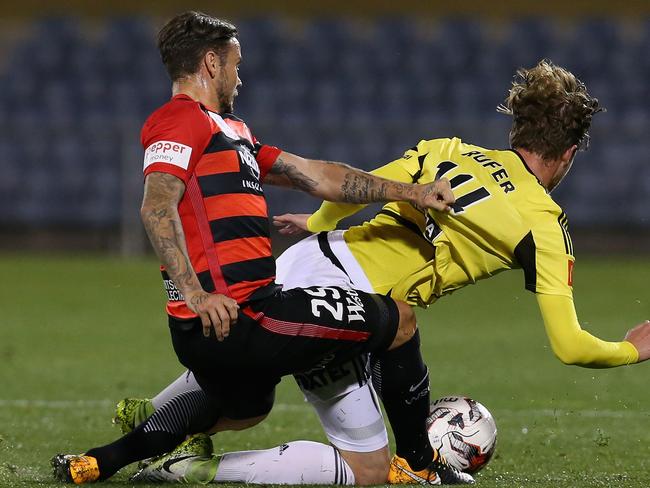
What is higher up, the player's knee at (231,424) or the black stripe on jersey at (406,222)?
the black stripe on jersey at (406,222)

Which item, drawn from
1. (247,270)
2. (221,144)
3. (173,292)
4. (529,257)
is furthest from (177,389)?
(529,257)

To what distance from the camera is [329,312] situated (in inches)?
174

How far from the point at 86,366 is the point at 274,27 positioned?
32.1 ft

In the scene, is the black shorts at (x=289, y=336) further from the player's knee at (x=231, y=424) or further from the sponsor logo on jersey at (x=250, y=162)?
the player's knee at (x=231, y=424)

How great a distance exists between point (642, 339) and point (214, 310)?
5.45 feet

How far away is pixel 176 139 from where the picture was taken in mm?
4270

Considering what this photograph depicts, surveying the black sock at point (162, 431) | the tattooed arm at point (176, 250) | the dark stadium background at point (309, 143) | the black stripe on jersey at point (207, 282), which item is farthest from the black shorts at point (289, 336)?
the dark stadium background at point (309, 143)

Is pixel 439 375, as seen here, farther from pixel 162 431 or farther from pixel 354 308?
pixel 354 308

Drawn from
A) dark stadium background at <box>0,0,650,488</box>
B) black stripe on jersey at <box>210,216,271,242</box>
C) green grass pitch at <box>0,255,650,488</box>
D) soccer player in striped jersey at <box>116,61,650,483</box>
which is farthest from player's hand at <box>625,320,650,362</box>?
dark stadium background at <box>0,0,650,488</box>

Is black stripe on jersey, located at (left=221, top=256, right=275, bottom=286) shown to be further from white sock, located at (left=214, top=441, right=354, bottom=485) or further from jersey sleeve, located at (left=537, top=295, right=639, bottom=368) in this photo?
jersey sleeve, located at (left=537, top=295, right=639, bottom=368)

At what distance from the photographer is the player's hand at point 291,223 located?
17.6 ft

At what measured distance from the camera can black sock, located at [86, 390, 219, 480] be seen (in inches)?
185

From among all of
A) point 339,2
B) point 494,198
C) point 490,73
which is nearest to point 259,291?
point 494,198

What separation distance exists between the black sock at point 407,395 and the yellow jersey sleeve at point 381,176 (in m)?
0.62
